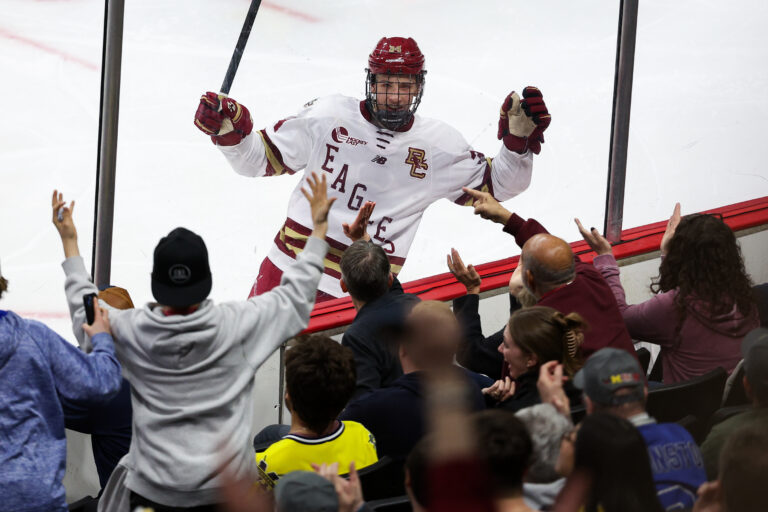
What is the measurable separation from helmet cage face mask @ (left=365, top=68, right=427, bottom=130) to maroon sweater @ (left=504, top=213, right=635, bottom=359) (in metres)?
1.41

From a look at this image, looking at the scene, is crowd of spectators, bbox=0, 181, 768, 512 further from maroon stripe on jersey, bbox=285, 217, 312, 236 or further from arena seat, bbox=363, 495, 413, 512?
maroon stripe on jersey, bbox=285, 217, 312, 236

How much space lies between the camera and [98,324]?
6.37ft

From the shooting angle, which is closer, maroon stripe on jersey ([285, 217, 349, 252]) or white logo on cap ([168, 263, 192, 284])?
white logo on cap ([168, 263, 192, 284])

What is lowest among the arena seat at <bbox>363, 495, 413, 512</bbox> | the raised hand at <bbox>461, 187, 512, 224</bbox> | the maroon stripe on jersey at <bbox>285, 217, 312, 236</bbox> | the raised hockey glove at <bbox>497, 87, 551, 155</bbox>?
the arena seat at <bbox>363, 495, 413, 512</bbox>

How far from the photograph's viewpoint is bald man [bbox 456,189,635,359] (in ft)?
8.05

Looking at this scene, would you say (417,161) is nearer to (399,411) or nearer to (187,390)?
(399,411)

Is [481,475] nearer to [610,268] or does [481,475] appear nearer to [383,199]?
[610,268]

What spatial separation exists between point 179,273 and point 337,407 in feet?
1.39

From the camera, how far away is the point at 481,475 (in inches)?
52.1

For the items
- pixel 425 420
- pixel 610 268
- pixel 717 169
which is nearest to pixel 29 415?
pixel 425 420

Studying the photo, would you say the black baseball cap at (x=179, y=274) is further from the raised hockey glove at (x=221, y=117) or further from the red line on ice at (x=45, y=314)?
the red line on ice at (x=45, y=314)

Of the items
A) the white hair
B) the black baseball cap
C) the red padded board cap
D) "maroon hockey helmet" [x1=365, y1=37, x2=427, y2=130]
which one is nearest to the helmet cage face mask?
"maroon hockey helmet" [x1=365, y1=37, x2=427, y2=130]

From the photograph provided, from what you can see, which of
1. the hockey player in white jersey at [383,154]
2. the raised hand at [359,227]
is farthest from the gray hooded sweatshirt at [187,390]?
the hockey player in white jersey at [383,154]

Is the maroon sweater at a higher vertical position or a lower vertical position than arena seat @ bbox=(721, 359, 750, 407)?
higher
